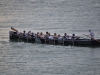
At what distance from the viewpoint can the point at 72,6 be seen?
14175cm

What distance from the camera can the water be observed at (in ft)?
Result: 199

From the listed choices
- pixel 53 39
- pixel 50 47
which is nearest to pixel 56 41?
pixel 53 39

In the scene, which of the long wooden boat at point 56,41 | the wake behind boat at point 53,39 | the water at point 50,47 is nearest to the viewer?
the water at point 50,47

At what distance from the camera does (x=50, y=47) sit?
71.3m

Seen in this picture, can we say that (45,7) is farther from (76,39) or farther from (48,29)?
(76,39)

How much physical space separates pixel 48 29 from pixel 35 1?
68.3 metres

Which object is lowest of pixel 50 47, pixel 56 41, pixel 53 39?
pixel 50 47

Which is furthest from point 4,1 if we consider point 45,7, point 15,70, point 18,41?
point 15,70

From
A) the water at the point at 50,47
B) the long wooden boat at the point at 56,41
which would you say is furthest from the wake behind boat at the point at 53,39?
the water at the point at 50,47

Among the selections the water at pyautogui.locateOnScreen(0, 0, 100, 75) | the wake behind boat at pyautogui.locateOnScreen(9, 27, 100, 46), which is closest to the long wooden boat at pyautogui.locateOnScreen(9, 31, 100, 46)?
the wake behind boat at pyautogui.locateOnScreen(9, 27, 100, 46)

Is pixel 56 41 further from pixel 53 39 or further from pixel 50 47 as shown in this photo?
pixel 50 47

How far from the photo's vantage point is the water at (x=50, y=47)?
2383 inches

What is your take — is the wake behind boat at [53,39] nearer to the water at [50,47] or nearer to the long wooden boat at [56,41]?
the long wooden boat at [56,41]

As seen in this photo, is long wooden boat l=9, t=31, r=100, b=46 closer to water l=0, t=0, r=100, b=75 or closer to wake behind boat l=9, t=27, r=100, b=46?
wake behind boat l=9, t=27, r=100, b=46
